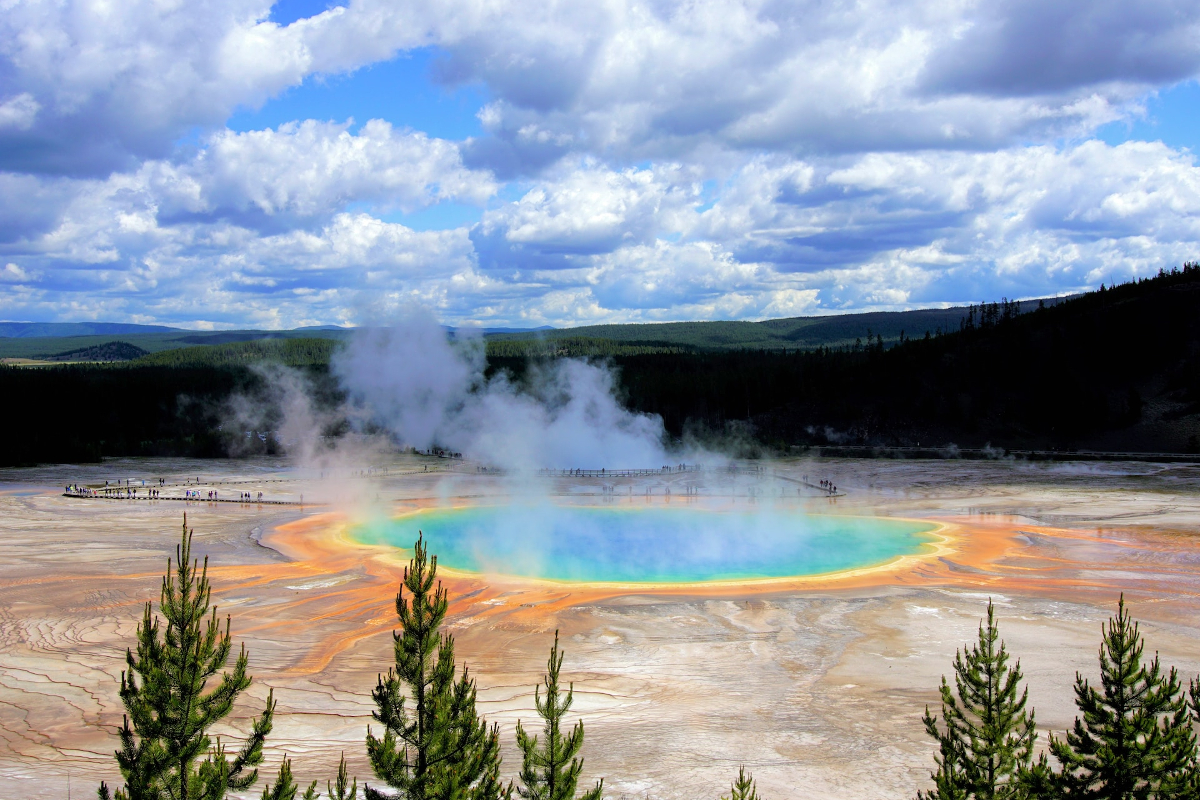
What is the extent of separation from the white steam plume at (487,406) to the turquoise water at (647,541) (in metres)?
18.5

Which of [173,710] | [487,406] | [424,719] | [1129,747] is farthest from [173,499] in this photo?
[1129,747]

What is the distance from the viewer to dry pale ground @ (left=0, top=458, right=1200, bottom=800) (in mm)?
15328

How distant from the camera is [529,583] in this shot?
1127 inches

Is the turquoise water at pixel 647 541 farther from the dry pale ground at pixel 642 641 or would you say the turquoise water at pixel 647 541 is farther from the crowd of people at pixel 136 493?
the crowd of people at pixel 136 493

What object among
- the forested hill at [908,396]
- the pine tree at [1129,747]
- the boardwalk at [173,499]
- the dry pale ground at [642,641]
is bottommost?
the dry pale ground at [642,641]

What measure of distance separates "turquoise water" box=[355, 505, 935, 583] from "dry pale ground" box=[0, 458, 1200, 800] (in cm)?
246

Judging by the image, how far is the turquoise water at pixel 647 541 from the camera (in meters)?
31.7

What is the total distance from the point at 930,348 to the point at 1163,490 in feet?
149

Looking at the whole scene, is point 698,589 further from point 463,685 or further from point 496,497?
point 496,497

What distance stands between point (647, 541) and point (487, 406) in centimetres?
3793

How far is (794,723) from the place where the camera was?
16719 mm

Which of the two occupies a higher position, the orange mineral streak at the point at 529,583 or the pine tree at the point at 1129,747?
the pine tree at the point at 1129,747

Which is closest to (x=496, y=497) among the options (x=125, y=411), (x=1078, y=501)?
(x=1078, y=501)

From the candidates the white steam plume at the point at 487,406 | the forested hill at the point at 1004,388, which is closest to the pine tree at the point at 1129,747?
the white steam plume at the point at 487,406
